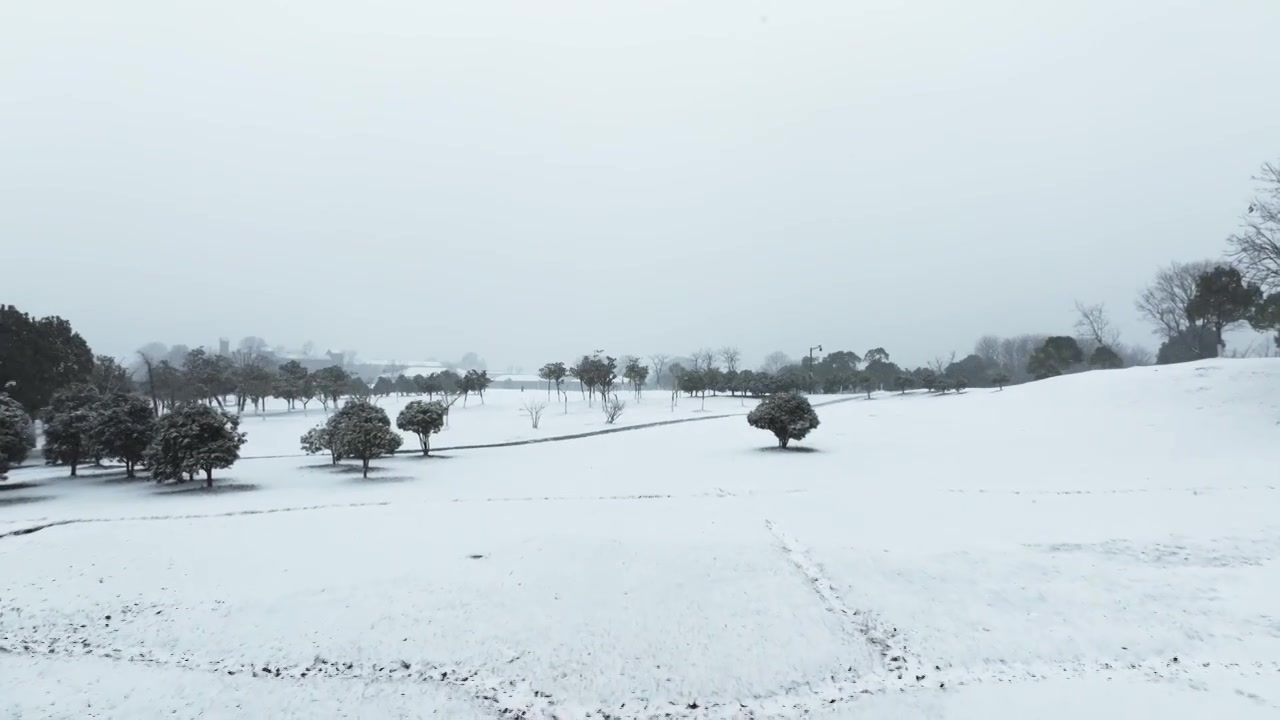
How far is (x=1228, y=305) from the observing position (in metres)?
47.3

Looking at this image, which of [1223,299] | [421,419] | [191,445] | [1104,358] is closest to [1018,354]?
[1104,358]

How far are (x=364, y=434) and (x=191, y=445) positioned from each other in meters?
5.72

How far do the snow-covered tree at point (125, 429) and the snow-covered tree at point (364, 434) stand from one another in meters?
7.09

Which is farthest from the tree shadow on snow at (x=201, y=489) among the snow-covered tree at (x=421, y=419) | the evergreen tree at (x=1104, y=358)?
the evergreen tree at (x=1104, y=358)

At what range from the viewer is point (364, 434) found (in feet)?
73.7

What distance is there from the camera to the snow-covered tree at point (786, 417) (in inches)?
1048

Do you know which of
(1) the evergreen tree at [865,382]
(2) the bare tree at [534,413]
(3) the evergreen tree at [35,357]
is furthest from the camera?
(1) the evergreen tree at [865,382]

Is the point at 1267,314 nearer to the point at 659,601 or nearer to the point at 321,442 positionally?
the point at 659,601

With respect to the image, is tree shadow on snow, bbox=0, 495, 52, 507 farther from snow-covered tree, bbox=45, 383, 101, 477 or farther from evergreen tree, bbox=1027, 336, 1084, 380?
evergreen tree, bbox=1027, 336, 1084, 380

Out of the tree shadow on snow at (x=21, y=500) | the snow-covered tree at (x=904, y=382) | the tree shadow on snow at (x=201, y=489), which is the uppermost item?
the snow-covered tree at (x=904, y=382)

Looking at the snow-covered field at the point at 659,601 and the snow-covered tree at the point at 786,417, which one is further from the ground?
the snow-covered tree at the point at 786,417

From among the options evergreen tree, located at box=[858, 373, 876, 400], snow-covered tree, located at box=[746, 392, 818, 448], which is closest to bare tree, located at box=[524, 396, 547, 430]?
snow-covered tree, located at box=[746, 392, 818, 448]

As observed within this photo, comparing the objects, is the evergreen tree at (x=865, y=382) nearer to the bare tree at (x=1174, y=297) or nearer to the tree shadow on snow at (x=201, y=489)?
the bare tree at (x=1174, y=297)

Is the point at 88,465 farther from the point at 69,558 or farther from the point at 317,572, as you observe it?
the point at 317,572
